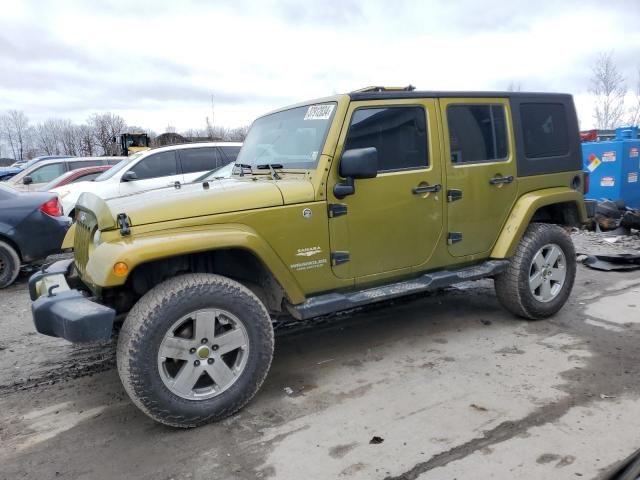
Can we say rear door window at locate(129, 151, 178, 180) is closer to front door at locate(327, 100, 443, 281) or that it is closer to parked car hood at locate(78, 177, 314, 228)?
parked car hood at locate(78, 177, 314, 228)

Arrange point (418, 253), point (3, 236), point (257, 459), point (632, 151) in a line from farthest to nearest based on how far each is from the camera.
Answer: point (632, 151)
point (3, 236)
point (418, 253)
point (257, 459)

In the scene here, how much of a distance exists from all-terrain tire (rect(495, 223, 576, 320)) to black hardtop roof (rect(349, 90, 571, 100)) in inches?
46.0

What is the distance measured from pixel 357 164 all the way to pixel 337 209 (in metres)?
0.36

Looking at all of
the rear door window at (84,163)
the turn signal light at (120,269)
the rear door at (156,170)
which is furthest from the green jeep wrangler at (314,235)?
the rear door window at (84,163)

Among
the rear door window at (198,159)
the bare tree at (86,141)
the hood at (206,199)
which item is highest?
the bare tree at (86,141)

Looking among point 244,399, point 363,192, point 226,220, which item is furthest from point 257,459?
point 363,192

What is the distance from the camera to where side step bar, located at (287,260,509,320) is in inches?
137

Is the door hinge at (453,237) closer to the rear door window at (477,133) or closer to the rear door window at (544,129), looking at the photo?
the rear door window at (477,133)

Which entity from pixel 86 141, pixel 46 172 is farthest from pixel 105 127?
pixel 46 172

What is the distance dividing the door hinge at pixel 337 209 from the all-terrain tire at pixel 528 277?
71.5 inches

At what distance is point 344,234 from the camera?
3588 mm

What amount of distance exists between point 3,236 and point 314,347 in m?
4.71

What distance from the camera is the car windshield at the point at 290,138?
368 cm

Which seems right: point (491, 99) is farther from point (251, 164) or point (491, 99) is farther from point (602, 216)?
point (602, 216)
